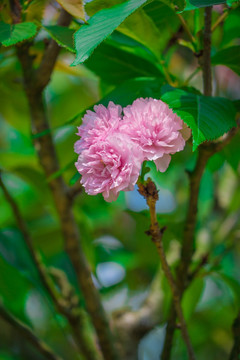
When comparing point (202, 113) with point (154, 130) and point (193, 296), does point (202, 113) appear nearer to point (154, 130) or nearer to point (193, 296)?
point (154, 130)

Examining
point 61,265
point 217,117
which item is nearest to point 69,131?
point 61,265

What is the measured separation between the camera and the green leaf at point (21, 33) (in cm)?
49

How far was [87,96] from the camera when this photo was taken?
1.38 metres

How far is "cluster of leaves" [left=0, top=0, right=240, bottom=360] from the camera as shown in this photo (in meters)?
0.49

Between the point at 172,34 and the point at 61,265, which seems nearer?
the point at 172,34

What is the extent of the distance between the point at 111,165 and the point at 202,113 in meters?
0.12

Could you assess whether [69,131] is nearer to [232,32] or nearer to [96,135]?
[232,32]

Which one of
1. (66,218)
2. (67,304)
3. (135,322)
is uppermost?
(66,218)

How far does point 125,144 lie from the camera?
1.37ft

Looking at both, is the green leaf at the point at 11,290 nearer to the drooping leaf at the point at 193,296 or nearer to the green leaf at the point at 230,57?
the drooping leaf at the point at 193,296

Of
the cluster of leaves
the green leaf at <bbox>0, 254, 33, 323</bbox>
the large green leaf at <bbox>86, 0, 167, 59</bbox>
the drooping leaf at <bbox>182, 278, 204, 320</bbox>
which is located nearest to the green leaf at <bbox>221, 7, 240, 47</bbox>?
the cluster of leaves

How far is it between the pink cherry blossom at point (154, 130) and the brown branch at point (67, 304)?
37cm

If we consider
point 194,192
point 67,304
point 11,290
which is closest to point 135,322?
point 67,304

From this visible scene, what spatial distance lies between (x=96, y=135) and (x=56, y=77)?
3.79ft
